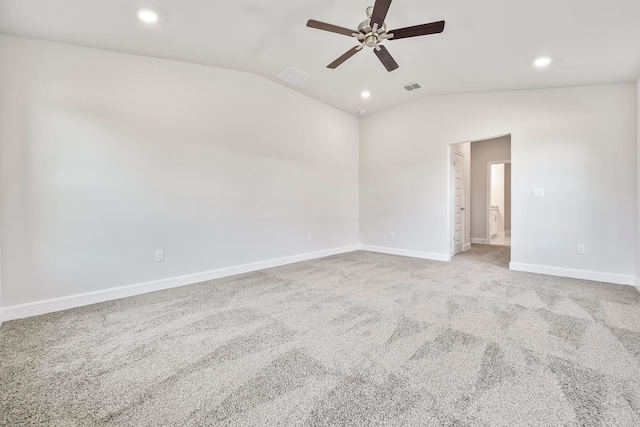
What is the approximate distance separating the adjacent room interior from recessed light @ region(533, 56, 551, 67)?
0.12 meters

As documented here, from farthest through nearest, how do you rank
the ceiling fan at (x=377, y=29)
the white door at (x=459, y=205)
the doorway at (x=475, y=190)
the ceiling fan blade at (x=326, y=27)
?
the doorway at (x=475, y=190) → the white door at (x=459, y=205) → the ceiling fan blade at (x=326, y=27) → the ceiling fan at (x=377, y=29)

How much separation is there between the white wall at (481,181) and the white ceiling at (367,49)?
10.2 ft

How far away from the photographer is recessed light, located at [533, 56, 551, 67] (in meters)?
2.93

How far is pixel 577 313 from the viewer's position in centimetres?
240

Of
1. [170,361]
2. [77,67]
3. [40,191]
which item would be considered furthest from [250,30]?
[170,361]

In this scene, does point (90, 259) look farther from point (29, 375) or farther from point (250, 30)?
point (250, 30)

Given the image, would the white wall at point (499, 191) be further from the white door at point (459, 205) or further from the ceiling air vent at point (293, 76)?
the ceiling air vent at point (293, 76)

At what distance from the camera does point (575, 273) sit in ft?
11.6

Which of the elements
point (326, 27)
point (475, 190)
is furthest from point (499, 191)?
point (326, 27)

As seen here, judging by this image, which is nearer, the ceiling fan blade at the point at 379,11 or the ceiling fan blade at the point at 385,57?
the ceiling fan blade at the point at 379,11

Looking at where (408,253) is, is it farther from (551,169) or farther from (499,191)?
(499,191)

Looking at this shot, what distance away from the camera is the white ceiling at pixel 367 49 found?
7.34 feet

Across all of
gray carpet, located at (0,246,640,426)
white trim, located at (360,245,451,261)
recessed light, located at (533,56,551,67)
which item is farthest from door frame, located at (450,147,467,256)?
gray carpet, located at (0,246,640,426)

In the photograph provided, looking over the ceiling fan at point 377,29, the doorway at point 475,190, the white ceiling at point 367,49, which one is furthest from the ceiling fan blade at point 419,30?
the doorway at point 475,190
